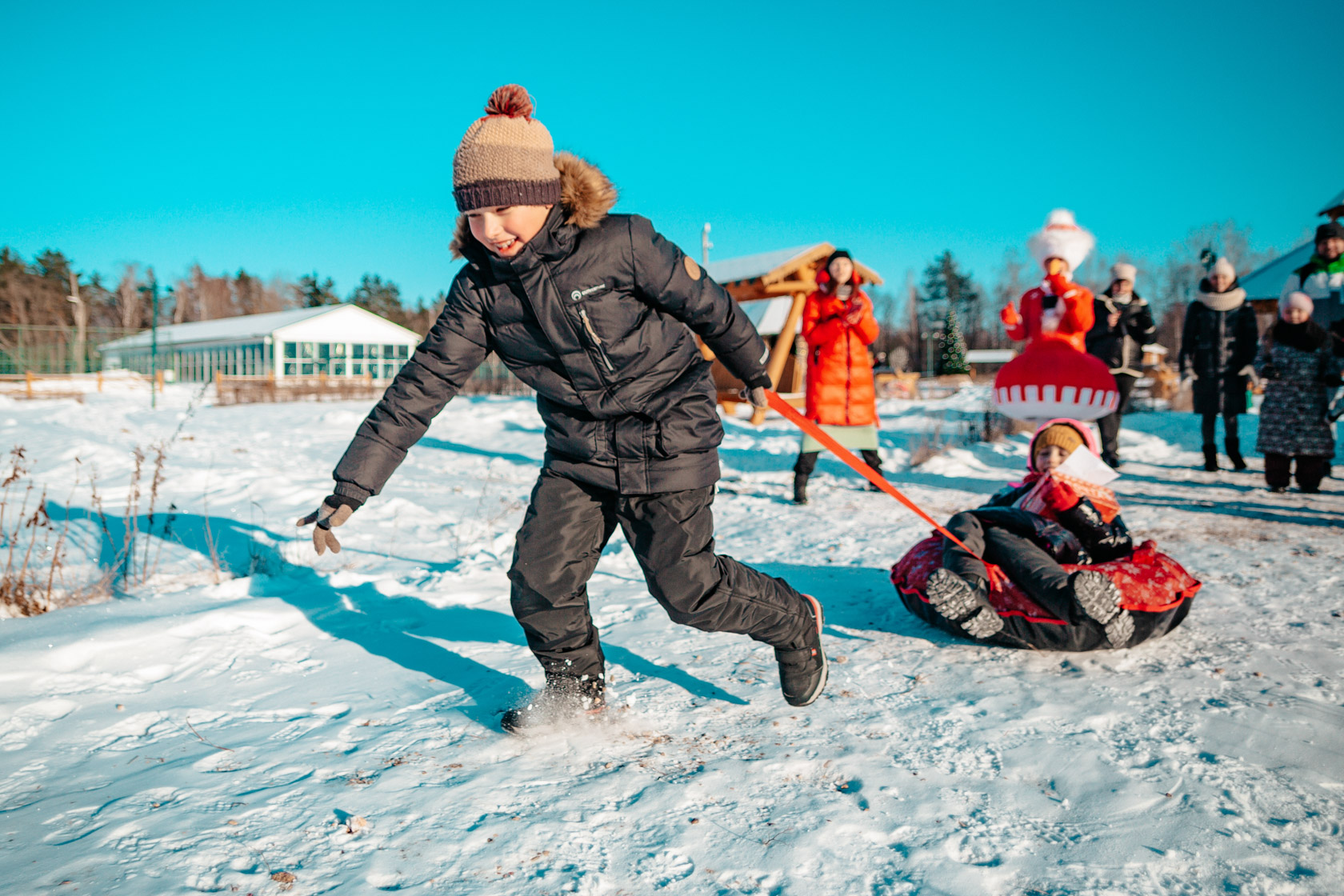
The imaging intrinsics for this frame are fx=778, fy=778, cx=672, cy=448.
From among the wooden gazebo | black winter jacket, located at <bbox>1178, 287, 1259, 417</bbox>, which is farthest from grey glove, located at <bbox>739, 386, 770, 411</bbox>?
the wooden gazebo

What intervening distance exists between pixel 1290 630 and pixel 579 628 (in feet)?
8.67

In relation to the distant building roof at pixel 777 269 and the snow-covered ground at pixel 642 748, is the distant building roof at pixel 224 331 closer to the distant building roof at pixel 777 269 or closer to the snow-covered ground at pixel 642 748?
the distant building roof at pixel 777 269

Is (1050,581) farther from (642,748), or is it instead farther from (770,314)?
(770,314)

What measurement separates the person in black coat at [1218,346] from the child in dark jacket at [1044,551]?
4.87m

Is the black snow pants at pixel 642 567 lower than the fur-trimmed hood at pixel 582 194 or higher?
lower

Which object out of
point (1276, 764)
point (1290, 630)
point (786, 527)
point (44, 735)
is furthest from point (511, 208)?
point (786, 527)

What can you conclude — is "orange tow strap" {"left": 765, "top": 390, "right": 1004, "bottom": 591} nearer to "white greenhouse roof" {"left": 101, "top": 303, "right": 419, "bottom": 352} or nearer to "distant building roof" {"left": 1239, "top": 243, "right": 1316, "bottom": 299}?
"distant building roof" {"left": 1239, "top": 243, "right": 1316, "bottom": 299}

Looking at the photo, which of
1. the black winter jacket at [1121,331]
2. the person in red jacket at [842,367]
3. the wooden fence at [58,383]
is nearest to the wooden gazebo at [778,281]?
the black winter jacket at [1121,331]

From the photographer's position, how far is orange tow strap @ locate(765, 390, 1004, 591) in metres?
2.53

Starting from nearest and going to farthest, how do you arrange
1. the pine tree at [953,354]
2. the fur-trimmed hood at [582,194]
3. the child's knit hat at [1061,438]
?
the fur-trimmed hood at [582,194], the child's knit hat at [1061,438], the pine tree at [953,354]

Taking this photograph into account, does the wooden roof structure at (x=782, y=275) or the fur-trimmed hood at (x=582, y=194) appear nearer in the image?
the fur-trimmed hood at (x=582, y=194)

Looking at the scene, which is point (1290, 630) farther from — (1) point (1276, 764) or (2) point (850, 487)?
(2) point (850, 487)

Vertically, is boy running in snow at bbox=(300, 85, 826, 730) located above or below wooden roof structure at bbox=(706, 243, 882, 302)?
below

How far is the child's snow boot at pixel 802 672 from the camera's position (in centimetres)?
226
